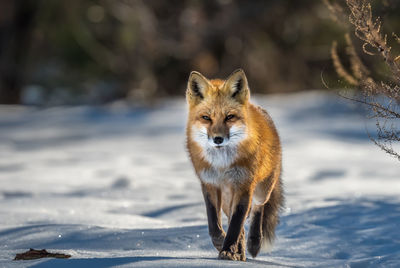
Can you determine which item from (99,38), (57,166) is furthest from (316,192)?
(99,38)

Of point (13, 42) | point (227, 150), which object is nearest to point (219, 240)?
point (227, 150)

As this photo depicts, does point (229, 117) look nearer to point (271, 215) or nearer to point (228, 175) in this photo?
point (228, 175)

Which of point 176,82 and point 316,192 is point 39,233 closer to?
point 316,192

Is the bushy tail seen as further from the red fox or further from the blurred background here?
the blurred background

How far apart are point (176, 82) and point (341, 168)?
10.4m

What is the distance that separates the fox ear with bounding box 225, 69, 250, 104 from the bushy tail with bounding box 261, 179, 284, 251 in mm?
966

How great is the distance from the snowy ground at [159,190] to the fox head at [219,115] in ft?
2.46

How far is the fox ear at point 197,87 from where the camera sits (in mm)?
4359

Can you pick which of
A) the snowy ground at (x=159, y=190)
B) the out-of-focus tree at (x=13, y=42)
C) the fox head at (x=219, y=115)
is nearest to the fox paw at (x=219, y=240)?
the snowy ground at (x=159, y=190)

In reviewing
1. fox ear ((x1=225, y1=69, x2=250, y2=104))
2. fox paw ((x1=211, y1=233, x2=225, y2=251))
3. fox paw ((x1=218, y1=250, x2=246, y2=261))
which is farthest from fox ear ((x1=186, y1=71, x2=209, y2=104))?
fox paw ((x1=218, y1=250, x2=246, y2=261))

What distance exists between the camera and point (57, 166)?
36.8 feet

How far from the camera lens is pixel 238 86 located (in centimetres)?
440

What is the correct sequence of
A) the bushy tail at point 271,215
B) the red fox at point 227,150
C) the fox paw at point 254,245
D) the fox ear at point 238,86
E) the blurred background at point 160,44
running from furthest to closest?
the blurred background at point 160,44 < the bushy tail at point 271,215 < the fox paw at point 254,245 < the fox ear at point 238,86 < the red fox at point 227,150

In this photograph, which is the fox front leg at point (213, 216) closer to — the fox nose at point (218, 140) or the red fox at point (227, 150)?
the red fox at point (227, 150)
